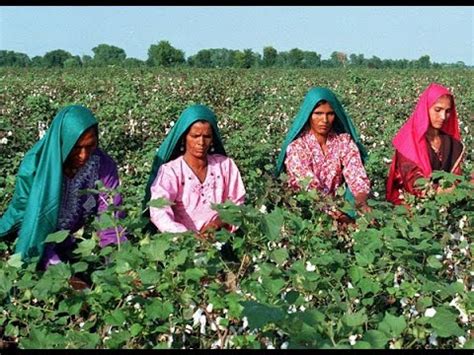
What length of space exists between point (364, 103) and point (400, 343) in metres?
9.00

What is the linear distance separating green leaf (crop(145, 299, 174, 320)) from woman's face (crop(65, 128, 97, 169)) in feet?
4.53

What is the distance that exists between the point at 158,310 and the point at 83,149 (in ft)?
4.72

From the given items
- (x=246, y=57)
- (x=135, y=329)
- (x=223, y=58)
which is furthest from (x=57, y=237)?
(x=223, y=58)

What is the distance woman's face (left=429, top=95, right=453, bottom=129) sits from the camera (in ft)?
12.8

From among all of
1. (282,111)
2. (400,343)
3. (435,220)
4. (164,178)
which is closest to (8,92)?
(282,111)

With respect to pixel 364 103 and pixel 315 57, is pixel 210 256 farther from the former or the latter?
pixel 315 57

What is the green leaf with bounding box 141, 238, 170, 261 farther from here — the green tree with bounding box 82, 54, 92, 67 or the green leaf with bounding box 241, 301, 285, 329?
the green tree with bounding box 82, 54, 92, 67

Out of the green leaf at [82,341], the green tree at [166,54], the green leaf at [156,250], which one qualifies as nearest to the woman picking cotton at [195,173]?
the green leaf at [156,250]

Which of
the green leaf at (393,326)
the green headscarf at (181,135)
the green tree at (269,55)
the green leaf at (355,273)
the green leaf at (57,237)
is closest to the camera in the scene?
the green leaf at (393,326)

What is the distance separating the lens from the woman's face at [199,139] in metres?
3.32

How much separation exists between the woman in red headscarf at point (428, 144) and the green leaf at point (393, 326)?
226cm

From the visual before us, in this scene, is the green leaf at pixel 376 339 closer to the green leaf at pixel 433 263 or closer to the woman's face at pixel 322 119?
the green leaf at pixel 433 263

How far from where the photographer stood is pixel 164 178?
3.38 meters

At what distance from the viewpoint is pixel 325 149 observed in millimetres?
3955
